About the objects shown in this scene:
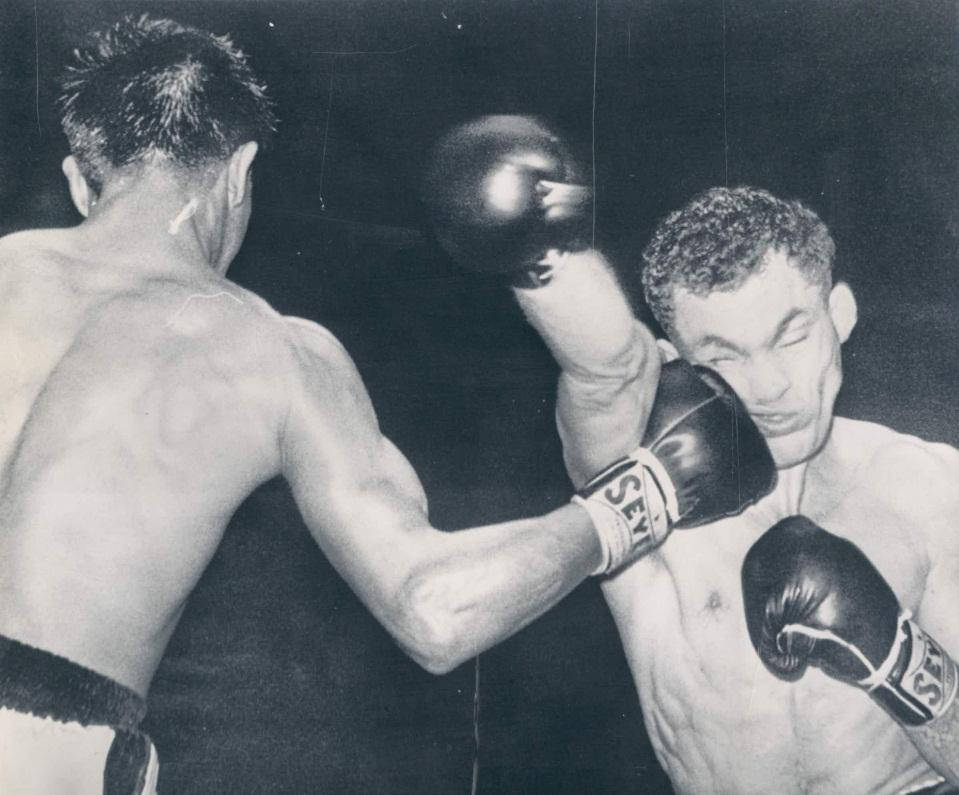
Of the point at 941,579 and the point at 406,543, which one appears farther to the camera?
the point at 941,579

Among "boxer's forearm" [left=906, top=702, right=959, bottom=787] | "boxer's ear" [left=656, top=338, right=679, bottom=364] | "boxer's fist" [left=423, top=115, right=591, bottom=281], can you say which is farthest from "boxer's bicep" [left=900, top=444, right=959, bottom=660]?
"boxer's fist" [left=423, top=115, right=591, bottom=281]

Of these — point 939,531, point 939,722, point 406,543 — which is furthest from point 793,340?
point 406,543

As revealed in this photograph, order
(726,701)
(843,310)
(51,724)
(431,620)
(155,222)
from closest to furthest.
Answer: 1. (51,724)
2. (431,620)
3. (155,222)
4. (726,701)
5. (843,310)

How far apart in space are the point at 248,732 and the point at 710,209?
4.38ft

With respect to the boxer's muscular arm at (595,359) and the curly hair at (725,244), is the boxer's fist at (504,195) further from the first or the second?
the curly hair at (725,244)

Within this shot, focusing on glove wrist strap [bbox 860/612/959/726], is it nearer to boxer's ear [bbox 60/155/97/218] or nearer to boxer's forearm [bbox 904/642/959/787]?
boxer's forearm [bbox 904/642/959/787]

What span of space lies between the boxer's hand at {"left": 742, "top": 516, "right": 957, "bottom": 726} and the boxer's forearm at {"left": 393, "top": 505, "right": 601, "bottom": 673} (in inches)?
14.4

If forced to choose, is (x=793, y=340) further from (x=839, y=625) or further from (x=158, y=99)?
(x=158, y=99)

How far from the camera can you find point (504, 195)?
198 centimetres

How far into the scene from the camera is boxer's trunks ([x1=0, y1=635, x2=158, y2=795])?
5.28 feet

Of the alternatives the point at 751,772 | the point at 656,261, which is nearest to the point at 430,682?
→ the point at 751,772

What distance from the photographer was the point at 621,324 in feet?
6.72

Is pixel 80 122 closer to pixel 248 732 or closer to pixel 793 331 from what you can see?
pixel 248 732

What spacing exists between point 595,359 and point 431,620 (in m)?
0.61
